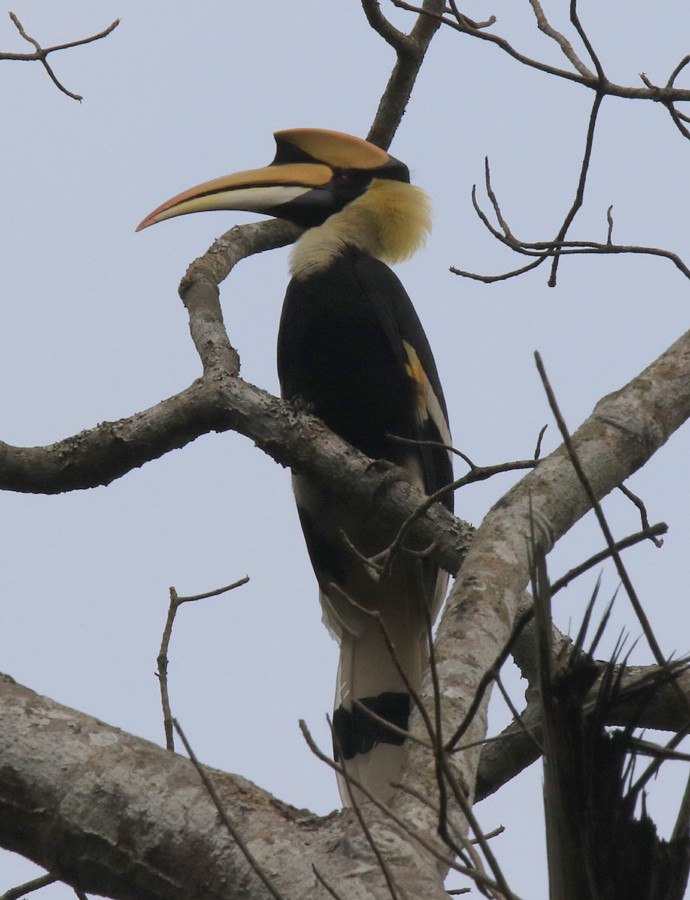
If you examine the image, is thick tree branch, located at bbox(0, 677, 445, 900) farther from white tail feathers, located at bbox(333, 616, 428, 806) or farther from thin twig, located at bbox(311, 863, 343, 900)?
white tail feathers, located at bbox(333, 616, 428, 806)

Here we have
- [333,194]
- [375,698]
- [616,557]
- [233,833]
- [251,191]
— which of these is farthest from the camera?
[333,194]

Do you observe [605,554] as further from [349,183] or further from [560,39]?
[349,183]

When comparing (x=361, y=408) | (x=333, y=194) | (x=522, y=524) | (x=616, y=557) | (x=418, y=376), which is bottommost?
(x=616, y=557)

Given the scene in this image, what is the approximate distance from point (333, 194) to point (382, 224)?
269mm

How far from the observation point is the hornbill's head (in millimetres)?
4977

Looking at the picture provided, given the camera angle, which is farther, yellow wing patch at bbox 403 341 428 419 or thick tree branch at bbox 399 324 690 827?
yellow wing patch at bbox 403 341 428 419

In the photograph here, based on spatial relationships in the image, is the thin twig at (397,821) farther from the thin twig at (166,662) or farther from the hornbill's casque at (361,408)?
the hornbill's casque at (361,408)

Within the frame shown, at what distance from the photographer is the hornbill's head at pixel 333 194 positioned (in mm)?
4977

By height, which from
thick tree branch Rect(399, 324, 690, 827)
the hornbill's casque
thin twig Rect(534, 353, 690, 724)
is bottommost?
thin twig Rect(534, 353, 690, 724)

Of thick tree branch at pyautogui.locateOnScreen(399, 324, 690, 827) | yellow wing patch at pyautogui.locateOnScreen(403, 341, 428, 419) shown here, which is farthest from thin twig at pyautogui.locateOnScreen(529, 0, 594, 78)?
yellow wing patch at pyautogui.locateOnScreen(403, 341, 428, 419)

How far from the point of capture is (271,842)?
6.13 ft

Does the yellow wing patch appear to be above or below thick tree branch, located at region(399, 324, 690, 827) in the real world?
above

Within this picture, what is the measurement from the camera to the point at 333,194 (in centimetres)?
520

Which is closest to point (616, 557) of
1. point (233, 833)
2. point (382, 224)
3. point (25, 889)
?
point (233, 833)
